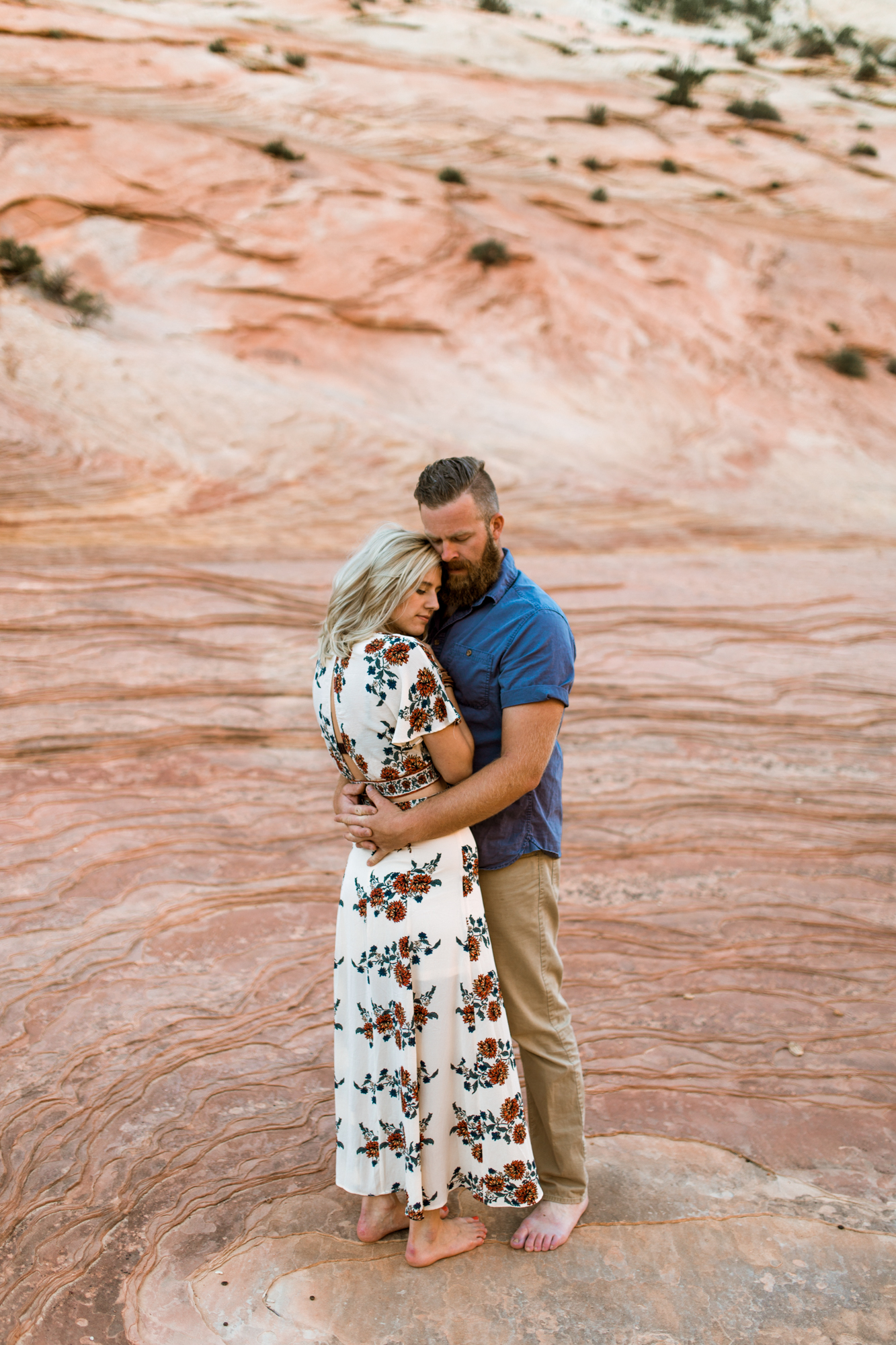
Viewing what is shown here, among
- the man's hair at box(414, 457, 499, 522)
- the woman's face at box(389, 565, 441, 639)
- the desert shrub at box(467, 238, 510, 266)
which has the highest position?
the man's hair at box(414, 457, 499, 522)

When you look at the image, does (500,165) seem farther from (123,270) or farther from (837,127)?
(837,127)

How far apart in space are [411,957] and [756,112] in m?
20.0

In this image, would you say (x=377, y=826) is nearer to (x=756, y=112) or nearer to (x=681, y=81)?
(x=756, y=112)

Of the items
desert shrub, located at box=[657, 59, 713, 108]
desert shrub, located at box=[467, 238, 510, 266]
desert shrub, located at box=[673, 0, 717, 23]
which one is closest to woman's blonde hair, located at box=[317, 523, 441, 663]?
desert shrub, located at box=[467, 238, 510, 266]

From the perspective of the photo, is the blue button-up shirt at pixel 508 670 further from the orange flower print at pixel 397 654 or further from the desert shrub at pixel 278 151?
the desert shrub at pixel 278 151

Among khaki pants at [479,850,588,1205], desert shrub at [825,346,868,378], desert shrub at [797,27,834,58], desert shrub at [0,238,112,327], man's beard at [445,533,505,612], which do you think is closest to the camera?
man's beard at [445,533,505,612]

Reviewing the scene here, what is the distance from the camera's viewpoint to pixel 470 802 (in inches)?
85.0

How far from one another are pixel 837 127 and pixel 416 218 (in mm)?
10276

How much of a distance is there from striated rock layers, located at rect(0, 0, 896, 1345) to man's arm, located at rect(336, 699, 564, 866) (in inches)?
42.7

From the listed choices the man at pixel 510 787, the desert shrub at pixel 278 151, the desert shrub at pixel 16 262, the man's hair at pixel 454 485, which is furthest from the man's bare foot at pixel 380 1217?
the desert shrub at pixel 278 151

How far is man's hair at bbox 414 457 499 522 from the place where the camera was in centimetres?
213

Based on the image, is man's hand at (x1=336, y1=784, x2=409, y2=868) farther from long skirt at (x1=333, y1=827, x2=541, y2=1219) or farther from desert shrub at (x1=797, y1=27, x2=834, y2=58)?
desert shrub at (x1=797, y1=27, x2=834, y2=58)

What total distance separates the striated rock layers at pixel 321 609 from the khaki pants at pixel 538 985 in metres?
0.39

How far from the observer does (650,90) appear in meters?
18.6
